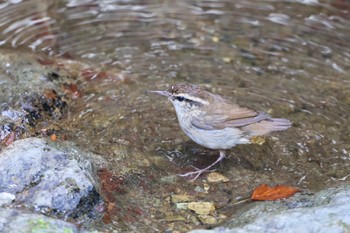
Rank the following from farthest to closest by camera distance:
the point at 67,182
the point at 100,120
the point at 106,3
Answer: the point at 106,3
the point at 100,120
the point at 67,182

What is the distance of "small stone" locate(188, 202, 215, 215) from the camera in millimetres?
6078

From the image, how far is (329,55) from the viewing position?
950 centimetres

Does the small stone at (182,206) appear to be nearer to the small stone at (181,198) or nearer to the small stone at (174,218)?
the small stone at (181,198)

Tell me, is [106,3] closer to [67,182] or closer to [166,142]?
[166,142]

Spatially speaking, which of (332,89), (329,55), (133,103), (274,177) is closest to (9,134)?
(133,103)

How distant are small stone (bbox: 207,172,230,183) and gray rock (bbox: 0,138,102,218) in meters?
1.39

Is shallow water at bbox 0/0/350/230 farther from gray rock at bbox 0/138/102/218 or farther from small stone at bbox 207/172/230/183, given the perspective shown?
gray rock at bbox 0/138/102/218

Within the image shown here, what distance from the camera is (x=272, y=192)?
20.7ft

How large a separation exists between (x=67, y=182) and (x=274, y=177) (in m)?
2.31

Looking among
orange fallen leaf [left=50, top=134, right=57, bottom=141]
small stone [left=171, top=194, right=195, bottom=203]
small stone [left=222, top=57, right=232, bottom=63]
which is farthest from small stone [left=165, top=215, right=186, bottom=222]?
small stone [left=222, top=57, right=232, bottom=63]

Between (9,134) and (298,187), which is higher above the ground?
(9,134)

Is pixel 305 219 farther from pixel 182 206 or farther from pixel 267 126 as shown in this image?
pixel 267 126

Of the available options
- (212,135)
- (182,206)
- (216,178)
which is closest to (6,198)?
(182,206)

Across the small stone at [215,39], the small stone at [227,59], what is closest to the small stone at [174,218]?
the small stone at [227,59]
